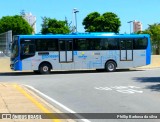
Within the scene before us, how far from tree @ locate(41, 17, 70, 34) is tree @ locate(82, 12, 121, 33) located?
4275mm

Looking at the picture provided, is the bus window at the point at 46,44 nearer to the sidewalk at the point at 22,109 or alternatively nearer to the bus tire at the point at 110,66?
the bus tire at the point at 110,66

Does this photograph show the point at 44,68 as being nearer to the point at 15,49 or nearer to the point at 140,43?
the point at 15,49

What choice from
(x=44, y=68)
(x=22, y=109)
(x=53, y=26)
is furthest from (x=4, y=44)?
(x=22, y=109)

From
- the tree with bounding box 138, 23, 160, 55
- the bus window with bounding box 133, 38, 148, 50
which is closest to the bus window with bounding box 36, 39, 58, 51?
the bus window with bounding box 133, 38, 148, 50

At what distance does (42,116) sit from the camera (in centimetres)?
1036

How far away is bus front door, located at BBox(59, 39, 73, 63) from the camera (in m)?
31.0

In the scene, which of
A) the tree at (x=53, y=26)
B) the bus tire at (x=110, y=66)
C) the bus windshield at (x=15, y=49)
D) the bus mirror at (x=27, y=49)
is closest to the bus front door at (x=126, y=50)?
the bus tire at (x=110, y=66)

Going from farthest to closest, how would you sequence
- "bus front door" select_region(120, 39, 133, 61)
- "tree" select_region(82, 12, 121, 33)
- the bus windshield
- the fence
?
"tree" select_region(82, 12, 121, 33) < the fence < "bus front door" select_region(120, 39, 133, 61) < the bus windshield

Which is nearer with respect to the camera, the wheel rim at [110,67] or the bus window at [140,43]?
the wheel rim at [110,67]

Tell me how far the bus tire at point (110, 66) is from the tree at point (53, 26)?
132 ft

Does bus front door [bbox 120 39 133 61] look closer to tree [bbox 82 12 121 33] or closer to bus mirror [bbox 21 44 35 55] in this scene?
bus mirror [bbox 21 44 35 55]

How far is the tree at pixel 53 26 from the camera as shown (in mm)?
Result: 72700

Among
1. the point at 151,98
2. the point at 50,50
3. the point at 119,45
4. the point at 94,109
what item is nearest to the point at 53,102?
the point at 94,109

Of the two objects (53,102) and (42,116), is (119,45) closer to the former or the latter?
(53,102)
